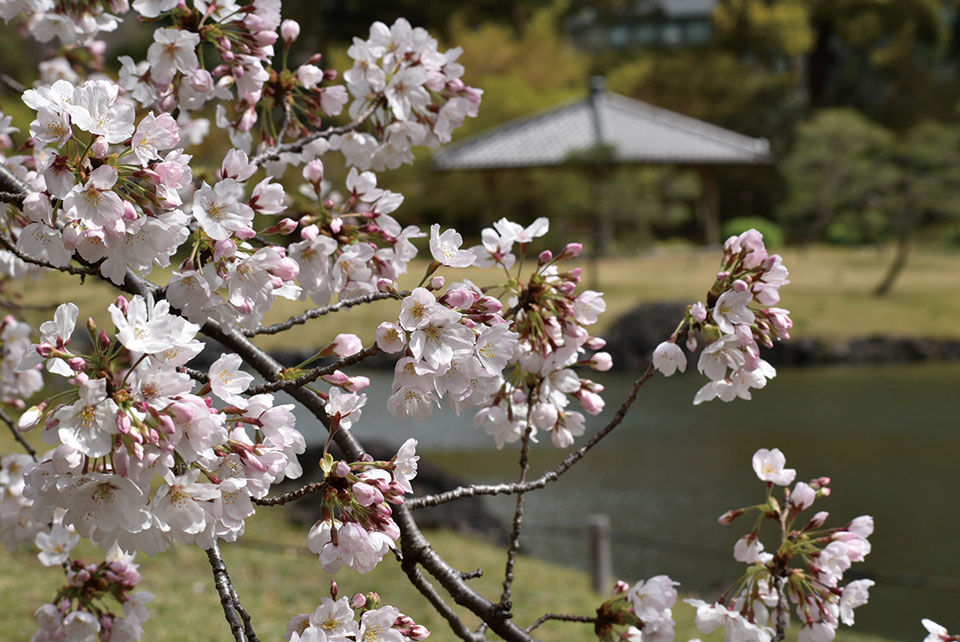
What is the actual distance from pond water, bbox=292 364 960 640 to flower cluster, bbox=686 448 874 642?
3.10 metres

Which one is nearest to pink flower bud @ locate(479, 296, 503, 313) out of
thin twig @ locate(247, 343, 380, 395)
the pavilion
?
thin twig @ locate(247, 343, 380, 395)

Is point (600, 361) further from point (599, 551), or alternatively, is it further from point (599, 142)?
point (599, 142)

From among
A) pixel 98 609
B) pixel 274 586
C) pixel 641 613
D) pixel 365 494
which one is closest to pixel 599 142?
pixel 274 586

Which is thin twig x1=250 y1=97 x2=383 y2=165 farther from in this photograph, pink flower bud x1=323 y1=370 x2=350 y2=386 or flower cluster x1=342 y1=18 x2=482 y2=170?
pink flower bud x1=323 y1=370 x2=350 y2=386

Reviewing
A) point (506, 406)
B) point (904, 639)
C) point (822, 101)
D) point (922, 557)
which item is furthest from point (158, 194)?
point (822, 101)

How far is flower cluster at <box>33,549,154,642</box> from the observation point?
1.42 meters

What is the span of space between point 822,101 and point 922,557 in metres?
20.9

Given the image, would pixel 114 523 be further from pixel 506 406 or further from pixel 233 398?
pixel 506 406

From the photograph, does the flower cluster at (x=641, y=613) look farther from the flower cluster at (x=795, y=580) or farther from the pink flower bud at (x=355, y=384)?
the pink flower bud at (x=355, y=384)

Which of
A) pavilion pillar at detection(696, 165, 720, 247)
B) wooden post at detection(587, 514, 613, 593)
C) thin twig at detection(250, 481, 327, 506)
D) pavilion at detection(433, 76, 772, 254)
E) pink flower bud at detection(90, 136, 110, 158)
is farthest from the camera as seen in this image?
pavilion pillar at detection(696, 165, 720, 247)

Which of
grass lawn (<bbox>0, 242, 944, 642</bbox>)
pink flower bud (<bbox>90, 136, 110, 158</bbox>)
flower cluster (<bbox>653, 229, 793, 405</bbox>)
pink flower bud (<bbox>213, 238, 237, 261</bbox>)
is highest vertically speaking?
pink flower bud (<bbox>90, 136, 110, 158</bbox>)

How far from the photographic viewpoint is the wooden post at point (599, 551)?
5016 millimetres

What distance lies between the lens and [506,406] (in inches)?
55.5

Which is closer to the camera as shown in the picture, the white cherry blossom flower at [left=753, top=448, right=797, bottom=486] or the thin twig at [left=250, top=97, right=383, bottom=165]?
the white cherry blossom flower at [left=753, top=448, right=797, bottom=486]
